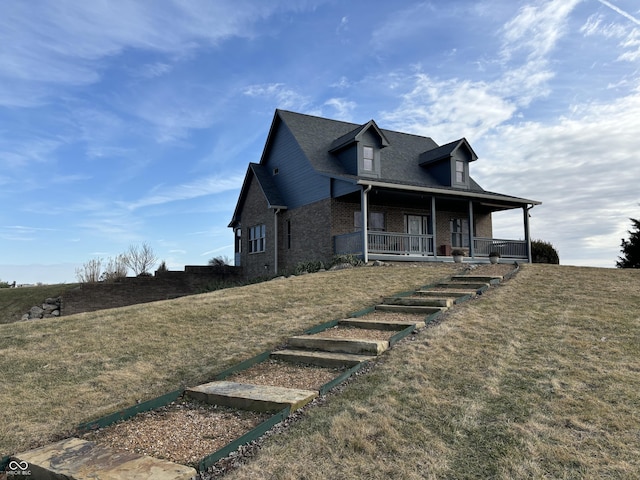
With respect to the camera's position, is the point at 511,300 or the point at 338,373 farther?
the point at 511,300

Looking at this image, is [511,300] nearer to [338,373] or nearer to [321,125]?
[338,373]

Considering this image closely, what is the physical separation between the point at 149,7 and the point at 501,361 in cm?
1149

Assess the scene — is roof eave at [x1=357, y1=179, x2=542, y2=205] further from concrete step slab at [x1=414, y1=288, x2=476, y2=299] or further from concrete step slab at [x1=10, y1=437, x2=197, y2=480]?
concrete step slab at [x1=10, y1=437, x2=197, y2=480]

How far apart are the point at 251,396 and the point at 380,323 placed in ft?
11.0

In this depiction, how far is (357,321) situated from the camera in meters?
8.08

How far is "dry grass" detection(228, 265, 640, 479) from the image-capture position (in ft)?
11.3

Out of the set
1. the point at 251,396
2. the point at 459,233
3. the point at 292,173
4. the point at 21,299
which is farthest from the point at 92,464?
the point at 459,233

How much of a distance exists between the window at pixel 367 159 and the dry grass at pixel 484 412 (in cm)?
1309

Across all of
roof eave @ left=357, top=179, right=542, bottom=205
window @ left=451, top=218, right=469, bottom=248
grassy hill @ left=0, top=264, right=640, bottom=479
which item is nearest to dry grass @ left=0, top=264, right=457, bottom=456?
grassy hill @ left=0, top=264, right=640, bottom=479

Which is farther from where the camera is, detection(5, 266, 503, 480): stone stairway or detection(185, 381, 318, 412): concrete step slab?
detection(185, 381, 318, 412): concrete step slab

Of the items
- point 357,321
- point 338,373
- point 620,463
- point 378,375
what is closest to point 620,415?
point 620,463

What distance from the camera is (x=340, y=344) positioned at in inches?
262

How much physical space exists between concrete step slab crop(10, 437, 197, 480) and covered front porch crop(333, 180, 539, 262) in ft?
44.0

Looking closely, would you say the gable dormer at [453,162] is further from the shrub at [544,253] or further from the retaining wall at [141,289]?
the retaining wall at [141,289]
